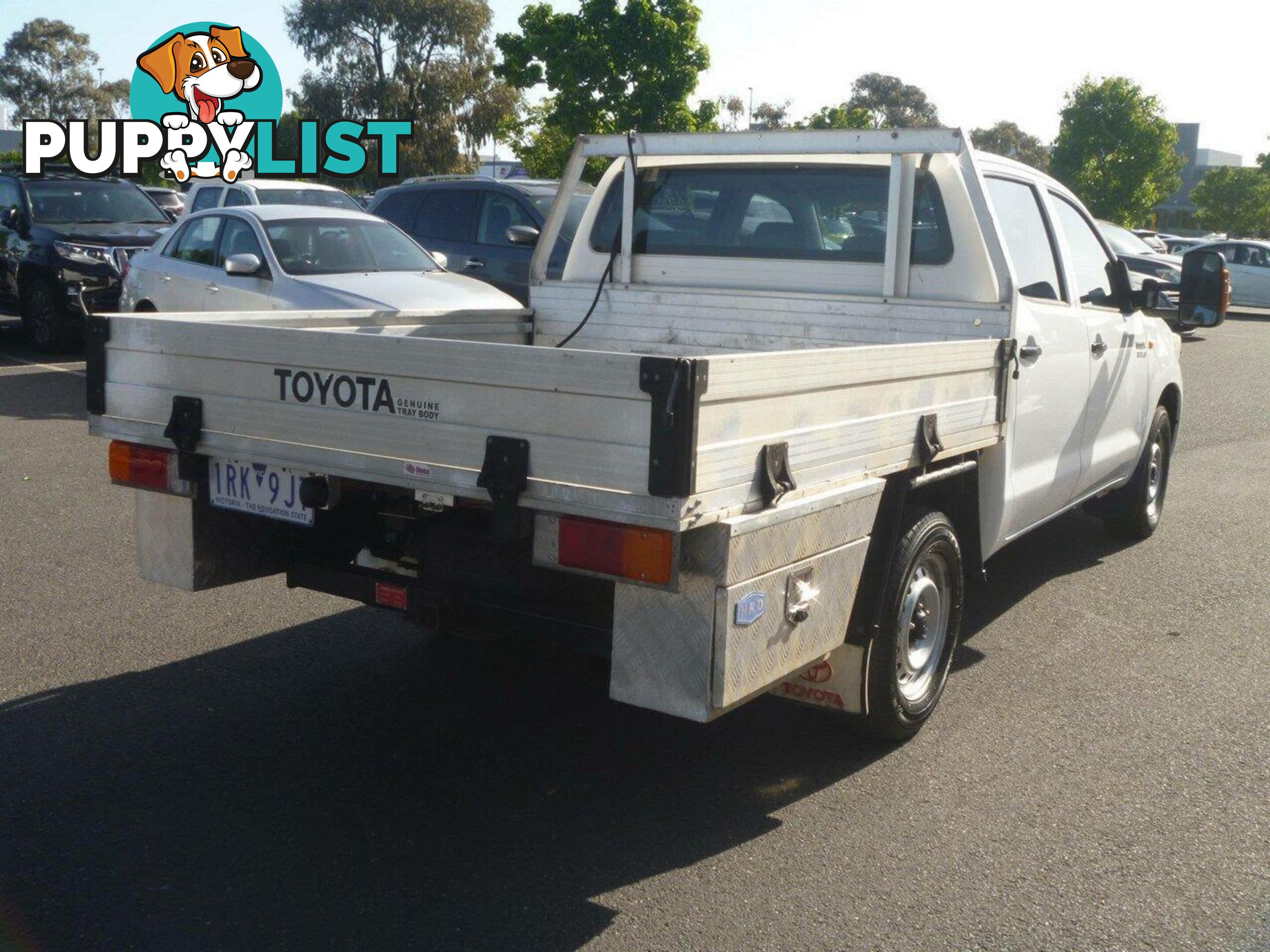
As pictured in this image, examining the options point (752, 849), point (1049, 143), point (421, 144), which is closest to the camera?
point (752, 849)

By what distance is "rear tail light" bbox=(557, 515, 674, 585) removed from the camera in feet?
10.6

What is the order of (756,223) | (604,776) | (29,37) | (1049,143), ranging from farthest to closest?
(29,37), (1049,143), (756,223), (604,776)

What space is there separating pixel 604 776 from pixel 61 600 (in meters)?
2.87

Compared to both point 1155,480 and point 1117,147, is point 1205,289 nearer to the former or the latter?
point 1155,480

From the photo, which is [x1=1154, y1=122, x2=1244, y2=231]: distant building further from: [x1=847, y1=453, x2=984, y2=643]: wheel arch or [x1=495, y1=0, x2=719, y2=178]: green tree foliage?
[x1=847, y1=453, x2=984, y2=643]: wheel arch

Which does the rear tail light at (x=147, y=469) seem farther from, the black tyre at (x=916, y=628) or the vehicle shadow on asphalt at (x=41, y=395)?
the vehicle shadow on asphalt at (x=41, y=395)

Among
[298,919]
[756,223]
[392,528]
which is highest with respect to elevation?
[756,223]

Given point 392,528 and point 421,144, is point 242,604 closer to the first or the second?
point 392,528

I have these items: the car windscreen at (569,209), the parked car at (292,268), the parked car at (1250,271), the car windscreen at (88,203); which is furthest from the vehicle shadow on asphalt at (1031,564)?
the parked car at (1250,271)

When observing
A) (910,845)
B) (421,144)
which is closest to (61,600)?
(910,845)

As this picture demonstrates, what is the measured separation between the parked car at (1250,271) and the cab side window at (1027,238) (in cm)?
2264

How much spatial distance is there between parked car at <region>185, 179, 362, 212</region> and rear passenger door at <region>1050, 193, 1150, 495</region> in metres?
10.4

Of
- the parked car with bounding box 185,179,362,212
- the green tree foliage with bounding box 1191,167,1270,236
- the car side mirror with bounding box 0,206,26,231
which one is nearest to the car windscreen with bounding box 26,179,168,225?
the car side mirror with bounding box 0,206,26,231

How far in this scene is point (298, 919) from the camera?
3.25 meters
